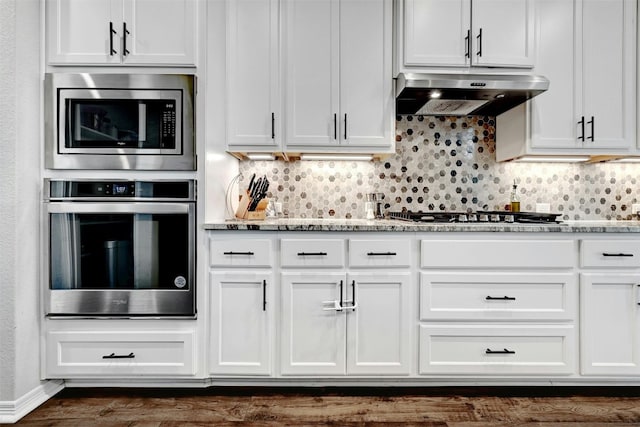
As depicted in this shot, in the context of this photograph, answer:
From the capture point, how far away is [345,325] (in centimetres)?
206

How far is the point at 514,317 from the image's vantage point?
81.0 inches

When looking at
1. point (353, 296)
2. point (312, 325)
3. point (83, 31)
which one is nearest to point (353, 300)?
point (353, 296)

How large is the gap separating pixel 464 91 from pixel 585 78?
0.78 m

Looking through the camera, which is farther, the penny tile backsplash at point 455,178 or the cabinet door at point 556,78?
the penny tile backsplash at point 455,178

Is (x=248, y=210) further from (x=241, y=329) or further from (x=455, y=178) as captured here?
(x=455, y=178)

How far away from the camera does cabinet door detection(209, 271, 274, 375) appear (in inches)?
81.2

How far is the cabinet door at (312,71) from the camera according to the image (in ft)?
7.54

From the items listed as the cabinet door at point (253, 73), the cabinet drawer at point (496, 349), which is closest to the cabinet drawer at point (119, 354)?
the cabinet door at point (253, 73)

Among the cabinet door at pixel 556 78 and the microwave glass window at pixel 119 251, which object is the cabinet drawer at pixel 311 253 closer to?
the microwave glass window at pixel 119 251

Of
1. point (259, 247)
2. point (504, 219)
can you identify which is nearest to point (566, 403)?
point (504, 219)

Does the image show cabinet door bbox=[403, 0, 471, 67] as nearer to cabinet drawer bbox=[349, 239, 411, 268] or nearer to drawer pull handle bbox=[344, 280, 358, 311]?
cabinet drawer bbox=[349, 239, 411, 268]

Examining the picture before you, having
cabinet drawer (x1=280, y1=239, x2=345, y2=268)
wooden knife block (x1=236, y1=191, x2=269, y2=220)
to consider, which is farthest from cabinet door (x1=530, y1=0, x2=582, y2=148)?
wooden knife block (x1=236, y1=191, x2=269, y2=220)

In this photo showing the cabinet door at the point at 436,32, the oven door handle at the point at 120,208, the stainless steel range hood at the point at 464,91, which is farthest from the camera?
the cabinet door at the point at 436,32

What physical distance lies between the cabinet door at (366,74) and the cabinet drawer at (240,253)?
0.80m
